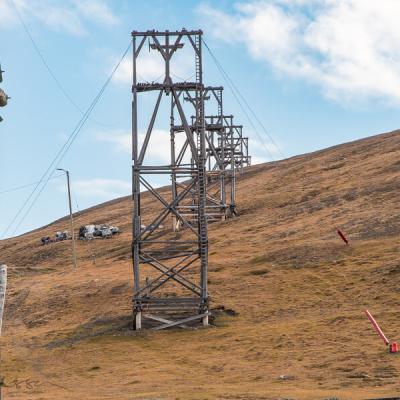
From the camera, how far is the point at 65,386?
77.4 ft

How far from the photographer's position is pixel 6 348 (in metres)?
32.0

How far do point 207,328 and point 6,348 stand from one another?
8634 millimetres

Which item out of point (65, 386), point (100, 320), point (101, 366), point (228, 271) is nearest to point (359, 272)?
point (228, 271)

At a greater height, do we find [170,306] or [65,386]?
[170,306]

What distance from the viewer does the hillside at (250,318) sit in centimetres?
2211

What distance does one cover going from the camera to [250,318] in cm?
3269

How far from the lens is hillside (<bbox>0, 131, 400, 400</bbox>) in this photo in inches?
870

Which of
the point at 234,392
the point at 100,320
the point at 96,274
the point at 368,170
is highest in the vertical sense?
the point at 368,170

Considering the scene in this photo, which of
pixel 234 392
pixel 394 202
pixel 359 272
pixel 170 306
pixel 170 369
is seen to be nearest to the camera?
pixel 234 392

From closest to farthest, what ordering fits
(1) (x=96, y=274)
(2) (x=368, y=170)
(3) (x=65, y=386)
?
(3) (x=65, y=386) < (1) (x=96, y=274) < (2) (x=368, y=170)

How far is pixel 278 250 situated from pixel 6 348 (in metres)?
18.0

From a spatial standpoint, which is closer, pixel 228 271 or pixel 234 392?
pixel 234 392

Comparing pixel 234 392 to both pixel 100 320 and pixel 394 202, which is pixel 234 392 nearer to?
pixel 100 320

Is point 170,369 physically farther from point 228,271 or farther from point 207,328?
point 228,271
